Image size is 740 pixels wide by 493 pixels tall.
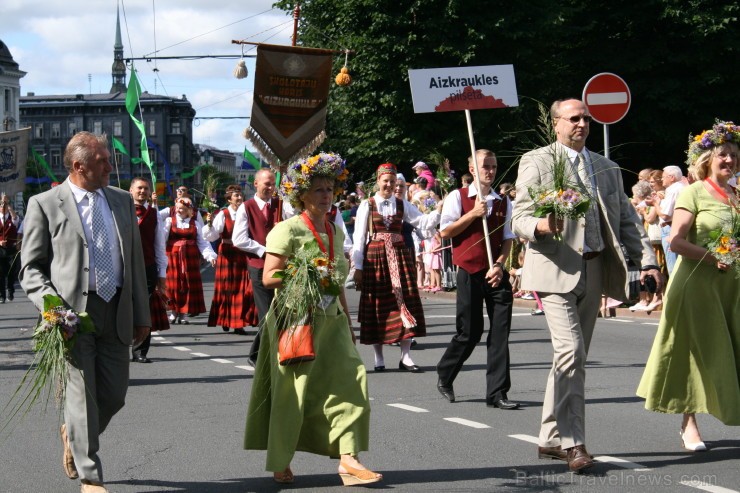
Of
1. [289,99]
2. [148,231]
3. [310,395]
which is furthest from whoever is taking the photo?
[289,99]

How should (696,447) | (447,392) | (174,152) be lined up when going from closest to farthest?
(696,447), (447,392), (174,152)

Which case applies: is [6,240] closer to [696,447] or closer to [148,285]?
[148,285]

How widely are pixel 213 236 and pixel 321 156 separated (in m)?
10.6

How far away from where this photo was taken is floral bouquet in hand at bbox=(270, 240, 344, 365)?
22.3 feet

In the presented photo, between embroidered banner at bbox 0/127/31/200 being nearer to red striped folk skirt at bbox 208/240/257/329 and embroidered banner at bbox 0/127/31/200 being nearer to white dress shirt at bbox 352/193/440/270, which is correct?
red striped folk skirt at bbox 208/240/257/329

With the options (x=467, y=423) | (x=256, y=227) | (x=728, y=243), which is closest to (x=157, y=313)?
(x=256, y=227)

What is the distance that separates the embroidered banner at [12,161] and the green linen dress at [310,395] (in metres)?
23.3

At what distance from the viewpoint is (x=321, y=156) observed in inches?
285

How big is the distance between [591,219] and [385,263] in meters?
5.34

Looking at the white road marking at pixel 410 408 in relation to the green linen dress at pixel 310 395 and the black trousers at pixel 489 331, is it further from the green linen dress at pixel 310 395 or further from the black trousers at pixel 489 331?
the green linen dress at pixel 310 395

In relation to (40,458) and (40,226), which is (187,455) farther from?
(40,226)

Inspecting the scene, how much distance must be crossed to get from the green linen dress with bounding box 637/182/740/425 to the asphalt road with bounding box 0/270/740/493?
352 mm

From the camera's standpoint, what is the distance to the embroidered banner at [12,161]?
2919 cm

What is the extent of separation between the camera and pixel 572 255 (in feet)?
23.9
